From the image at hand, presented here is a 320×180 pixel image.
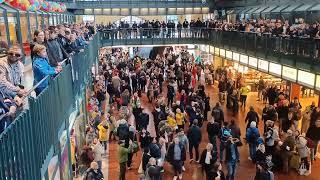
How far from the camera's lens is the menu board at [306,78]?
16984 mm

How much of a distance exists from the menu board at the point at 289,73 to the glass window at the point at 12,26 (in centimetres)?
1183

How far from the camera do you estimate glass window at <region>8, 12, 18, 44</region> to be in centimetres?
1305

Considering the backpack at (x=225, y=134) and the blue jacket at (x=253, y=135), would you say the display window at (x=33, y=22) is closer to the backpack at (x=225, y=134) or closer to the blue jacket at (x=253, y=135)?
the backpack at (x=225, y=134)

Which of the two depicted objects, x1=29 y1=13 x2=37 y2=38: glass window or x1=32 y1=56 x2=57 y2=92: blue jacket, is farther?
x1=29 y1=13 x2=37 y2=38: glass window

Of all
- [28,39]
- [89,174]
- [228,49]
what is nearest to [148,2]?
[228,49]

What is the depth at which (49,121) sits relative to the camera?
7199 mm

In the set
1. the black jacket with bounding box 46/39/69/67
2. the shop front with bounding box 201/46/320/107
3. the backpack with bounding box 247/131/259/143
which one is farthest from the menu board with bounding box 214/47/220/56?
the black jacket with bounding box 46/39/69/67

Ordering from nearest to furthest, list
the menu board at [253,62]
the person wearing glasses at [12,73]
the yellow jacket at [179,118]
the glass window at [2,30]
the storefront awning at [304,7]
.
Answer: the person wearing glasses at [12,73], the glass window at [2,30], the yellow jacket at [179,118], the menu board at [253,62], the storefront awning at [304,7]

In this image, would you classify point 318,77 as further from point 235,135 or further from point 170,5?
point 170,5

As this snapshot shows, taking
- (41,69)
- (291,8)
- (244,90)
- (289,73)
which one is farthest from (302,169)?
(291,8)

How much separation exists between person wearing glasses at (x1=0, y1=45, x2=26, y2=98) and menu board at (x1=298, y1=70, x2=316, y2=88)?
13.4 metres

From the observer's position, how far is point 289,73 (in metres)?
19.2

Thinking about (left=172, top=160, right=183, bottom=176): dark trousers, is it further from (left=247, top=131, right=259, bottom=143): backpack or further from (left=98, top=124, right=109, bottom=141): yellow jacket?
(left=98, top=124, right=109, bottom=141): yellow jacket

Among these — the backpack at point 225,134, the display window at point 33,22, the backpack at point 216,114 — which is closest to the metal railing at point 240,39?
the backpack at point 216,114
